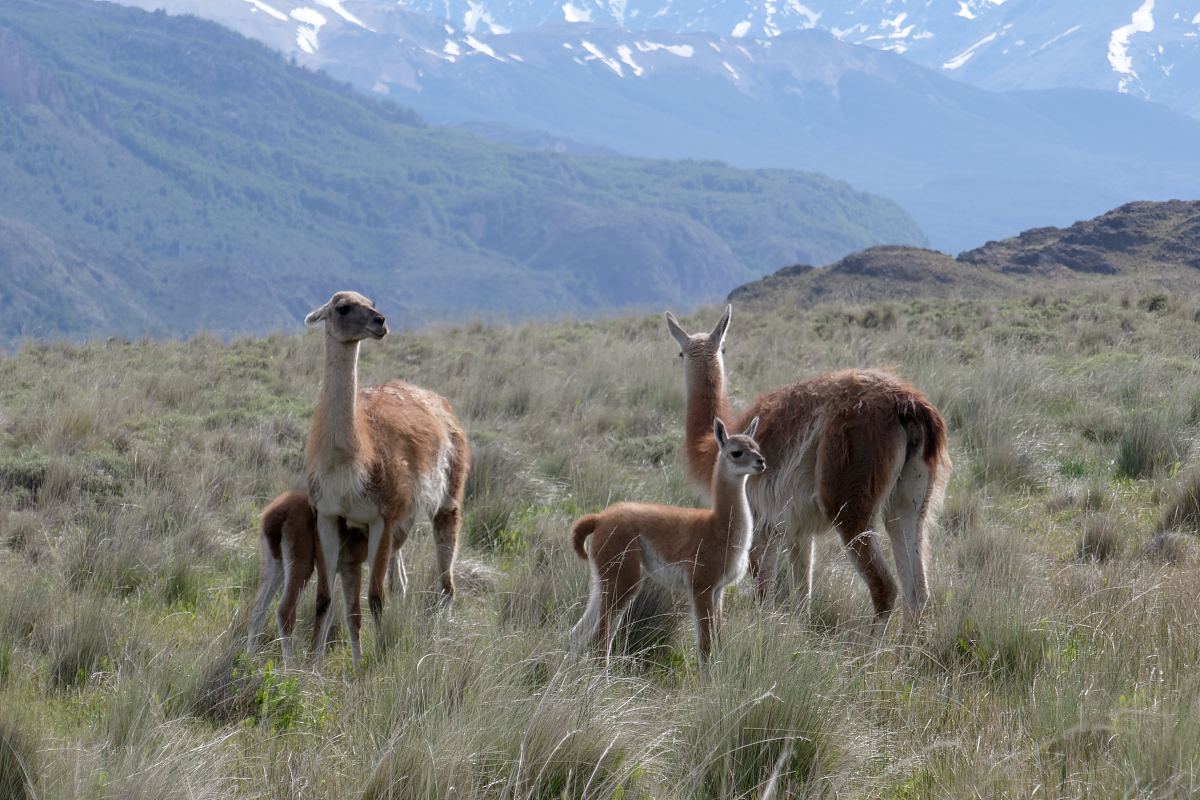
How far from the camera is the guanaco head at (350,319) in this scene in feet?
20.1

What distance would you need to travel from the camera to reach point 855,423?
19.8ft

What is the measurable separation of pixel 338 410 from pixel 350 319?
439 mm

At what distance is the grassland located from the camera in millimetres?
4094

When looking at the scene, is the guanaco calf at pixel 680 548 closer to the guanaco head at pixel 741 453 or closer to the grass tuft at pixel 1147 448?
the guanaco head at pixel 741 453

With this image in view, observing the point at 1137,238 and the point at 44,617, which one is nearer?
the point at 44,617

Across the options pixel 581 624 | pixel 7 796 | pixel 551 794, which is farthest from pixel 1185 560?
pixel 7 796

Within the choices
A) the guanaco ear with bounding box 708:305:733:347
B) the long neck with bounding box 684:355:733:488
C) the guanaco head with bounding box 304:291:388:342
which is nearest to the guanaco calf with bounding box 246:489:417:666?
the guanaco head with bounding box 304:291:388:342

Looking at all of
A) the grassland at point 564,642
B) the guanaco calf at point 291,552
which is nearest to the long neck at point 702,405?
the grassland at point 564,642

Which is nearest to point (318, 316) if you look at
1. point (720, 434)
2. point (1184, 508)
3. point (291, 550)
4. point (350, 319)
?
point (350, 319)

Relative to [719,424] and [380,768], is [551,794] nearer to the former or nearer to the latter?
[380,768]

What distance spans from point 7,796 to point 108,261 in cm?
19224

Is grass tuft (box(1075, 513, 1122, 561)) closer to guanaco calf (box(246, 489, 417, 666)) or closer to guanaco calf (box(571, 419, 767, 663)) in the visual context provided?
guanaco calf (box(571, 419, 767, 663))

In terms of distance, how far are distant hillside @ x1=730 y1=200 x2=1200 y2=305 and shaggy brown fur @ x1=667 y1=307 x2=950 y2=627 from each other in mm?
18916

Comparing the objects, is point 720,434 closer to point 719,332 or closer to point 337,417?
point 337,417
